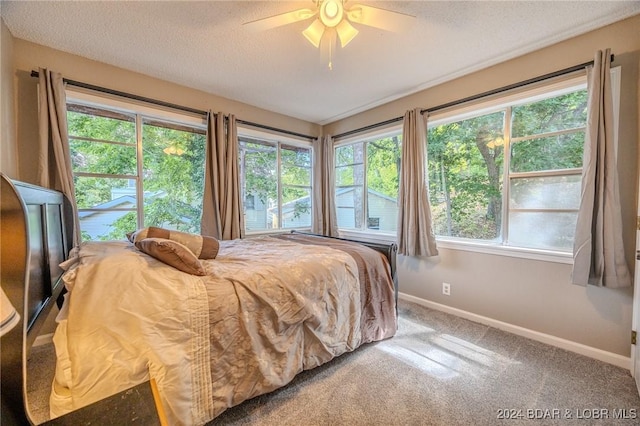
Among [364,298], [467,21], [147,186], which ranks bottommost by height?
[364,298]

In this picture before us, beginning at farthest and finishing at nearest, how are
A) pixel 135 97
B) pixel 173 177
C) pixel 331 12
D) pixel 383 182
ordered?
pixel 383 182 → pixel 173 177 → pixel 135 97 → pixel 331 12

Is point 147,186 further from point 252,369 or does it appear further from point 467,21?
point 467,21

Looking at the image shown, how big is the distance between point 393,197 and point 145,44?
308cm

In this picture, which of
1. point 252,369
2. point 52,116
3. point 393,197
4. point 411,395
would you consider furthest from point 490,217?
point 52,116

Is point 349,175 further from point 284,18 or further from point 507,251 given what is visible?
point 284,18

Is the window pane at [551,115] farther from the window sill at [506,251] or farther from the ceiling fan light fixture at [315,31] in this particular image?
the ceiling fan light fixture at [315,31]

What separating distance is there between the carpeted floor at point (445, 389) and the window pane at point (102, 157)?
5.31ft

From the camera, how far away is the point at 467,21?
194 centimetres

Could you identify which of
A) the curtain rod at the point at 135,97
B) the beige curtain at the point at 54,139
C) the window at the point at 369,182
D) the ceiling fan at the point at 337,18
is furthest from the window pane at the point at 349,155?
the beige curtain at the point at 54,139

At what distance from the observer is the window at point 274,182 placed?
3693 mm

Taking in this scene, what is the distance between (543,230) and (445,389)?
168cm

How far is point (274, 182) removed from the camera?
3998 millimetres

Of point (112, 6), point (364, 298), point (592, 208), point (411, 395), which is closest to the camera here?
point (411, 395)

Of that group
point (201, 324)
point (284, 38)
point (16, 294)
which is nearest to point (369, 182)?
point (284, 38)
